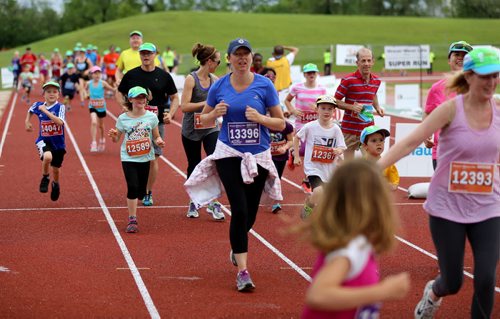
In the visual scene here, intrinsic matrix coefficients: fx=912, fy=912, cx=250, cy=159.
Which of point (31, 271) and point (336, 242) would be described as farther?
point (31, 271)

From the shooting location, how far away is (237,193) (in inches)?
305

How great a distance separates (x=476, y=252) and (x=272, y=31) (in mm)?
91115

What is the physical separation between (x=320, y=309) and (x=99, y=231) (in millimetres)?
7587

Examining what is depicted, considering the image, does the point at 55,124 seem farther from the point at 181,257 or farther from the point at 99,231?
the point at 181,257

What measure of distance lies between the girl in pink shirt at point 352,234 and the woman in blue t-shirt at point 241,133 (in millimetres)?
3872

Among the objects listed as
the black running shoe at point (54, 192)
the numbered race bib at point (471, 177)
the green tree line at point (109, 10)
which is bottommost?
the black running shoe at point (54, 192)

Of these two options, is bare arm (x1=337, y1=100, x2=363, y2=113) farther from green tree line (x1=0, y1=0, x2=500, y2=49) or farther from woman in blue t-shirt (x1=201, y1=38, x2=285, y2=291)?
green tree line (x1=0, y1=0, x2=500, y2=49)

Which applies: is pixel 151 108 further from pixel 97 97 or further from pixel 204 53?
pixel 97 97

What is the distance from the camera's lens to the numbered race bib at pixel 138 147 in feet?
35.3

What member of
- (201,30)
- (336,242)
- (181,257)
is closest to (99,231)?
(181,257)

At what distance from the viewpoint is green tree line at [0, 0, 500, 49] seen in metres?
124

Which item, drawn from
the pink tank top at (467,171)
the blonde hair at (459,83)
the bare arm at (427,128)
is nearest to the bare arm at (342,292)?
the bare arm at (427,128)

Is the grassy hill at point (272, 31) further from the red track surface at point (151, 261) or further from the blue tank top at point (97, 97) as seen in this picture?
the red track surface at point (151, 261)

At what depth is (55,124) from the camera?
12.5m
